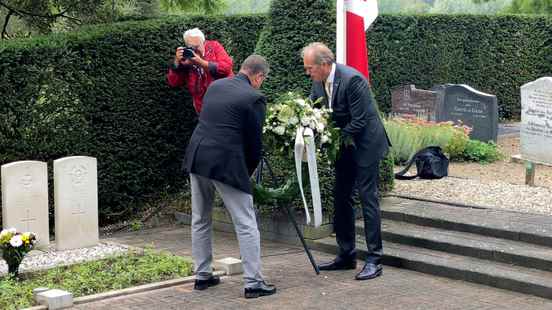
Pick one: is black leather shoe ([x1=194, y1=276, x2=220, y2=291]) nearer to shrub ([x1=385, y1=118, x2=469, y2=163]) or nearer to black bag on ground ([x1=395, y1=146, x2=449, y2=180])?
black bag on ground ([x1=395, y1=146, x2=449, y2=180])

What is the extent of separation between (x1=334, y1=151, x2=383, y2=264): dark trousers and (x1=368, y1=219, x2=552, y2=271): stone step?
0.78 m

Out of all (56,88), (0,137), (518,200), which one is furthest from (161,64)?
(518,200)

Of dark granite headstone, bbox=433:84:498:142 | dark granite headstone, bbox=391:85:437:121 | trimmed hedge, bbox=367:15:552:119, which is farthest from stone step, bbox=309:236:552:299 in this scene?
trimmed hedge, bbox=367:15:552:119

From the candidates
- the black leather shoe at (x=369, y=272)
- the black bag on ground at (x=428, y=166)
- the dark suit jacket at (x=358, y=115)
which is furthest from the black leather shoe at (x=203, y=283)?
the black bag on ground at (x=428, y=166)

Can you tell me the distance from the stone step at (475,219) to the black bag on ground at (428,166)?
1444 mm

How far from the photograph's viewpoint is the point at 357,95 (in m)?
7.63

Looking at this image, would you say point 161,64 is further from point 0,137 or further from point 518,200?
point 518,200

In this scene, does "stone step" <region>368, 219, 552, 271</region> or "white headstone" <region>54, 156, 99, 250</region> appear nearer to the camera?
"stone step" <region>368, 219, 552, 271</region>

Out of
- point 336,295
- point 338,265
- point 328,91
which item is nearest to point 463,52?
point 328,91

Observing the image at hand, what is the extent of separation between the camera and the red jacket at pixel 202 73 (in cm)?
983

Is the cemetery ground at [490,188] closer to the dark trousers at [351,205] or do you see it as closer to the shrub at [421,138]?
the shrub at [421,138]

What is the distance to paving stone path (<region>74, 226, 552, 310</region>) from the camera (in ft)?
22.4

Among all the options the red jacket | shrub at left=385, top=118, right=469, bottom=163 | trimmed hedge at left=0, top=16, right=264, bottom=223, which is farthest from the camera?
shrub at left=385, top=118, right=469, bottom=163

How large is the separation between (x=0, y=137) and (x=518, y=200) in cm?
553
